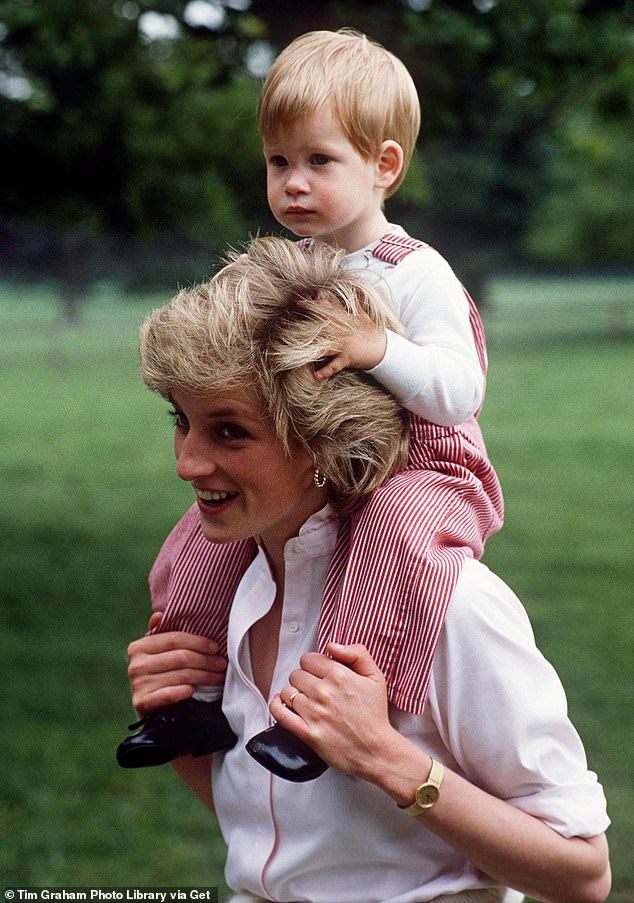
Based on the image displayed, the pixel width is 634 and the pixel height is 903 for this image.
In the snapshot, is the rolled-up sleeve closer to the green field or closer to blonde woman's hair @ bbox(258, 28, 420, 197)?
blonde woman's hair @ bbox(258, 28, 420, 197)

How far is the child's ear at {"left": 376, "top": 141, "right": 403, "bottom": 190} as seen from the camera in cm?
222

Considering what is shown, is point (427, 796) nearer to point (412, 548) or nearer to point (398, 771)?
point (398, 771)

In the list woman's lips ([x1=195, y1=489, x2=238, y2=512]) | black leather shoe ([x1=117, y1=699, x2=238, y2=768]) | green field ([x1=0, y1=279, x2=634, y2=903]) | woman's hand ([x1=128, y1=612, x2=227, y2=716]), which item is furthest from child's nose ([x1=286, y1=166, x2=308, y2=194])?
green field ([x1=0, y1=279, x2=634, y2=903])

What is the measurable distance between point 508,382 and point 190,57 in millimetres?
15852

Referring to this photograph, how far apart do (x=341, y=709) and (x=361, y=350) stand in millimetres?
533

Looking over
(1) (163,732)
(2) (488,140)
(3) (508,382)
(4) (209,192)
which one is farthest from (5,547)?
(2) (488,140)

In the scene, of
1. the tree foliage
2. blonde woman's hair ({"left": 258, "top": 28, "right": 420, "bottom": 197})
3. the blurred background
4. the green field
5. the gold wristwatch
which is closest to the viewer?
the gold wristwatch

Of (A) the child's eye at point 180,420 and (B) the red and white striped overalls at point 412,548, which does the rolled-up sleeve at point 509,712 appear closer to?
(B) the red and white striped overalls at point 412,548

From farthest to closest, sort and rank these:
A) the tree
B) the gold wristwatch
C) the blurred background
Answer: the tree, the blurred background, the gold wristwatch

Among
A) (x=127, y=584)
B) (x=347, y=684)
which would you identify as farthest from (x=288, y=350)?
(x=127, y=584)

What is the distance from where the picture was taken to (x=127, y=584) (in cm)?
927

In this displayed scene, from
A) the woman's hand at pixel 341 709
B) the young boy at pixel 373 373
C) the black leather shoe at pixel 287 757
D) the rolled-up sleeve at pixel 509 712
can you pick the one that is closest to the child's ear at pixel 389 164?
the young boy at pixel 373 373

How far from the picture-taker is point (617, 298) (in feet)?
111

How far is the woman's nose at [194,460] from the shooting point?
1.96 m
